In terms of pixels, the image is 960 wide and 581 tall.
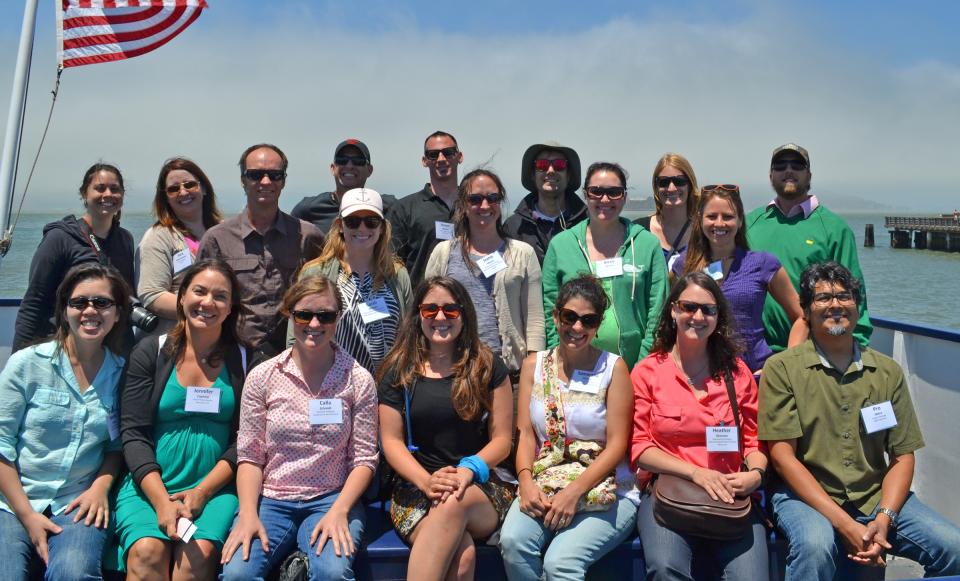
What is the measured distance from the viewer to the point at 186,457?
11.4ft

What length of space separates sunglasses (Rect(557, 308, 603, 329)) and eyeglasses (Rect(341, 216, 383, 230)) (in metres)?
1.24

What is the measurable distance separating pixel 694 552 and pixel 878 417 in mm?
1123

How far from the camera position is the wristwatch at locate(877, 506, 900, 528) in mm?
3328

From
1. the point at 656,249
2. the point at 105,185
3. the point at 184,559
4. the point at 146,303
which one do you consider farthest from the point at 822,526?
the point at 105,185

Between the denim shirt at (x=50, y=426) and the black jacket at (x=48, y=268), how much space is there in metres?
1.07

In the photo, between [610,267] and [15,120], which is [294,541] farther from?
[15,120]

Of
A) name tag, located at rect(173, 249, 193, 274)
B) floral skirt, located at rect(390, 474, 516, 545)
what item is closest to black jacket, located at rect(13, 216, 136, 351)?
name tag, located at rect(173, 249, 193, 274)

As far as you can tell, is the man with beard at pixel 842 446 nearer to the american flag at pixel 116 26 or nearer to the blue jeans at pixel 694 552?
the blue jeans at pixel 694 552

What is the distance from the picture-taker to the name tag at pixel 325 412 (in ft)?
11.3

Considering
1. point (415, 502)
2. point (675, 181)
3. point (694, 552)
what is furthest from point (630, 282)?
point (415, 502)

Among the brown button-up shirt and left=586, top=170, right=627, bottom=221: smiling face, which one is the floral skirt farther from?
left=586, top=170, right=627, bottom=221: smiling face

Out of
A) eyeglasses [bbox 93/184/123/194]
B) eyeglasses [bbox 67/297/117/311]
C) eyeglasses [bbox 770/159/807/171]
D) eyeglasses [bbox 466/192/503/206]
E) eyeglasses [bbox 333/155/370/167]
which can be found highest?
eyeglasses [bbox 333/155/370/167]

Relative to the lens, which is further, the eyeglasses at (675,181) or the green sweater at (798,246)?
the eyeglasses at (675,181)

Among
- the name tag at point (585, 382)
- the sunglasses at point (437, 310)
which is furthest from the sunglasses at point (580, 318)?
the sunglasses at point (437, 310)
